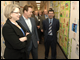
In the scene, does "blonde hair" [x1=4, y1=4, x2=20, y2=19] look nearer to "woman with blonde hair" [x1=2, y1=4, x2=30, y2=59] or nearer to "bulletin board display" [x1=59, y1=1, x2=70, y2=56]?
"woman with blonde hair" [x1=2, y1=4, x2=30, y2=59]

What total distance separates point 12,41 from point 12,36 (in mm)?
71

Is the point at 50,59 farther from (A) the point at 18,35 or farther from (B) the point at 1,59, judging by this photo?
(A) the point at 18,35

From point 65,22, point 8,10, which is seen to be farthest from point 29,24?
point 65,22

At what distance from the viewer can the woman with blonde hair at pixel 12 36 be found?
1234mm

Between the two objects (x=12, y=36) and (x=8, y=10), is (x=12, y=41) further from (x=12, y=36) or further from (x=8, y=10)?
(x=8, y=10)

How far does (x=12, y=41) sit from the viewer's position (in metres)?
1.25

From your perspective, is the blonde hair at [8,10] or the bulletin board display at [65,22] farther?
the bulletin board display at [65,22]

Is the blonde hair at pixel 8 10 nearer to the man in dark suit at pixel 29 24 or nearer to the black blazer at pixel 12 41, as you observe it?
the black blazer at pixel 12 41

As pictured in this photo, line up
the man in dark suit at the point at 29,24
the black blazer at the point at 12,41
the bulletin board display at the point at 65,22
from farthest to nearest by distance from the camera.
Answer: the bulletin board display at the point at 65,22
the man in dark suit at the point at 29,24
the black blazer at the point at 12,41

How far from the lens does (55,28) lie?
264 cm

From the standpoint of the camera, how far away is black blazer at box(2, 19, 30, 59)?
1.23 meters

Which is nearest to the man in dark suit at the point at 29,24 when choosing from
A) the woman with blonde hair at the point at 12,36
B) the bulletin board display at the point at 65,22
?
the woman with blonde hair at the point at 12,36

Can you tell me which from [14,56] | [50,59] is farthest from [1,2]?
[50,59]

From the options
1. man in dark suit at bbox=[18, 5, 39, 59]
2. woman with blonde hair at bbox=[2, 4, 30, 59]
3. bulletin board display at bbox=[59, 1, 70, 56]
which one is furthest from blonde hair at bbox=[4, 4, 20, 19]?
bulletin board display at bbox=[59, 1, 70, 56]
